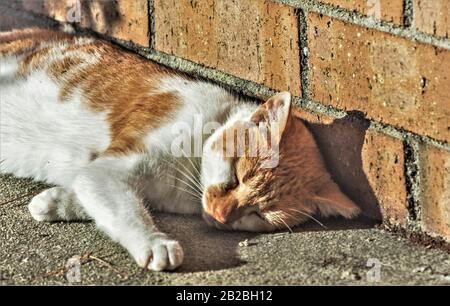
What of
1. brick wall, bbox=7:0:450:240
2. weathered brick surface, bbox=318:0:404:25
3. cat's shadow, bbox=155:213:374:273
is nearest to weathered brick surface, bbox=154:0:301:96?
brick wall, bbox=7:0:450:240

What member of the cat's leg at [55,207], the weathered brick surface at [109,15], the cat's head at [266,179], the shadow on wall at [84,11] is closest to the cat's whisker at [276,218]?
the cat's head at [266,179]

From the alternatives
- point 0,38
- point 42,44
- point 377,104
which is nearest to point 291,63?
point 377,104

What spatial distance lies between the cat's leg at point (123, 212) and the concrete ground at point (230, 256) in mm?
36

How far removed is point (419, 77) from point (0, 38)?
179cm

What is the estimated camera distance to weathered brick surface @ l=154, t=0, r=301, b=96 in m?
2.64

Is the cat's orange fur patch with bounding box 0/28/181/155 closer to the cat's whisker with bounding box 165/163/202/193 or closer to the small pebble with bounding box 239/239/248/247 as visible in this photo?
the cat's whisker with bounding box 165/163/202/193

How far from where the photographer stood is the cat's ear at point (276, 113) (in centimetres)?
246

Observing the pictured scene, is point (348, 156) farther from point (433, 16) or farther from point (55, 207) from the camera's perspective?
point (55, 207)

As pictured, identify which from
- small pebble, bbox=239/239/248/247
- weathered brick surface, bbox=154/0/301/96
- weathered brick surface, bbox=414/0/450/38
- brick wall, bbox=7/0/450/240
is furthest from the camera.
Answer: weathered brick surface, bbox=154/0/301/96

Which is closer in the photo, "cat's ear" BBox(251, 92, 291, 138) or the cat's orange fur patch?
"cat's ear" BBox(251, 92, 291, 138)

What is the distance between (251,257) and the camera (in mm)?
2334

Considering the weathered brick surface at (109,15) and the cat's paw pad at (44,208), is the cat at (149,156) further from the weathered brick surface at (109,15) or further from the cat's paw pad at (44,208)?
the weathered brick surface at (109,15)

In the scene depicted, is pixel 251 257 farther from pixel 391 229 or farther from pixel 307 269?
pixel 391 229

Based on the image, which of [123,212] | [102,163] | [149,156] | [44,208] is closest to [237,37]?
[149,156]
